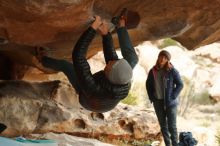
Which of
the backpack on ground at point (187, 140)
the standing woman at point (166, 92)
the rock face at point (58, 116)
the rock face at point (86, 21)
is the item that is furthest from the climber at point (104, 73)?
the rock face at point (58, 116)

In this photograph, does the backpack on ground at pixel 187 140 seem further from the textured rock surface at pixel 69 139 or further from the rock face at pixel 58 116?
the rock face at pixel 58 116

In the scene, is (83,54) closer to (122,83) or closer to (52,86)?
(122,83)

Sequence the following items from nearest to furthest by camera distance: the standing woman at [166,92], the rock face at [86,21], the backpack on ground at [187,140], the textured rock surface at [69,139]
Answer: the rock face at [86,21]
the backpack on ground at [187,140]
the standing woman at [166,92]
the textured rock surface at [69,139]

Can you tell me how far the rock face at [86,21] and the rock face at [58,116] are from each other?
0.87 m

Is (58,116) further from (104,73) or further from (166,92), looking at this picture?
(104,73)

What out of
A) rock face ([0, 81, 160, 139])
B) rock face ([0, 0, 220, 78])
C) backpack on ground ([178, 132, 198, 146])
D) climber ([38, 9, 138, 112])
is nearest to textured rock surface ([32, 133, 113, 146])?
rock face ([0, 81, 160, 139])

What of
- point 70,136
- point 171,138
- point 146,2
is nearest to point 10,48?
point 70,136

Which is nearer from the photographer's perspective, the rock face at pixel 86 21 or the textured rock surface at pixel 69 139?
the rock face at pixel 86 21

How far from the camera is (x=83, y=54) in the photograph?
431 cm

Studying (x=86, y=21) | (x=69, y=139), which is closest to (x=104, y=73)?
(x=86, y=21)

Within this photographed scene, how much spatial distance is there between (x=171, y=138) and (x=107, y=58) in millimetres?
2214

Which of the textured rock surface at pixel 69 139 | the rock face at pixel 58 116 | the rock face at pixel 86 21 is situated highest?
the rock face at pixel 86 21

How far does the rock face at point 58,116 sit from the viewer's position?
22.9 ft

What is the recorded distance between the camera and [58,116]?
7.48 metres
